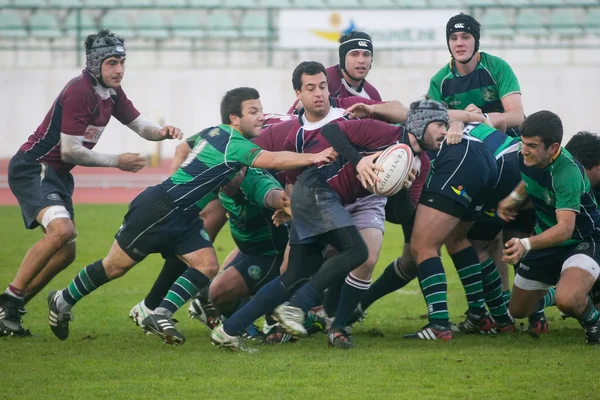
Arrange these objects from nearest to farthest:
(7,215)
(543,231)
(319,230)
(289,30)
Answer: (319,230) → (543,231) → (7,215) → (289,30)

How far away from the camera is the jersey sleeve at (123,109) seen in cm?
770

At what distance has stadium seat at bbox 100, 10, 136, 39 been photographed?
28062 mm

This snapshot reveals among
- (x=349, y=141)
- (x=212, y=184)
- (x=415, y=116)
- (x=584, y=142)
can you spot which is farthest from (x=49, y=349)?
(x=584, y=142)

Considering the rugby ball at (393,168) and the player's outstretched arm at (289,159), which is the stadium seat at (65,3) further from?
the rugby ball at (393,168)

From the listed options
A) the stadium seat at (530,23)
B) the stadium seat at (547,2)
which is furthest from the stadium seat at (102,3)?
the stadium seat at (547,2)

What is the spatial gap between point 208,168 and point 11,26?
2358cm

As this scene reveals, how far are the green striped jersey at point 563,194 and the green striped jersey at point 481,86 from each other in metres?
1.56

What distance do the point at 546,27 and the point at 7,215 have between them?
58.4 feet

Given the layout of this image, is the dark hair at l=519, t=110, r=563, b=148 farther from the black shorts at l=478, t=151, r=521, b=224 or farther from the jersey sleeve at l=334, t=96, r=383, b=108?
the jersey sleeve at l=334, t=96, r=383, b=108

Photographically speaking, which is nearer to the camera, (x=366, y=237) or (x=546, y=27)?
(x=366, y=237)

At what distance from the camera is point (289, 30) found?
27.9 m

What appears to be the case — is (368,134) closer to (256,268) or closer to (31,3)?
(256,268)

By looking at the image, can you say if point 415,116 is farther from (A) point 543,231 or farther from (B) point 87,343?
(B) point 87,343

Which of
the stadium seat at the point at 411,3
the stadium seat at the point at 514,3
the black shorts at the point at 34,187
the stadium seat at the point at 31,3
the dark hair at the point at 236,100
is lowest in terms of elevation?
the black shorts at the point at 34,187
